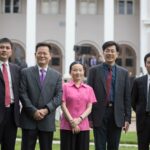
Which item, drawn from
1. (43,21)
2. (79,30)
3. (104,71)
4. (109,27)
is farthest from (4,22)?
(104,71)

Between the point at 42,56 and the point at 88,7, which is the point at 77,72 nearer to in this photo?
the point at 42,56

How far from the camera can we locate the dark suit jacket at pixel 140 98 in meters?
8.31

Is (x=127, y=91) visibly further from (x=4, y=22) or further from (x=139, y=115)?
(x=4, y=22)

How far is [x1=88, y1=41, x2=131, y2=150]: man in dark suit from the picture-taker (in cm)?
814

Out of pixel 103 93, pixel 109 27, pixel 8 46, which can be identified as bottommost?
pixel 103 93

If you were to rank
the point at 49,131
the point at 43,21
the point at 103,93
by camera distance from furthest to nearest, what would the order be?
the point at 43,21, the point at 103,93, the point at 49,131

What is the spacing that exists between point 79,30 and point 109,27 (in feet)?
13.1

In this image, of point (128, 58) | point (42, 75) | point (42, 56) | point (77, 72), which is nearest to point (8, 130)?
point (42, 75)

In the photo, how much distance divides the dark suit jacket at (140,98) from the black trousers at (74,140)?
1012 mm

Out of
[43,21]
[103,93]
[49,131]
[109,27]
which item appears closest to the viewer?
[49,131]

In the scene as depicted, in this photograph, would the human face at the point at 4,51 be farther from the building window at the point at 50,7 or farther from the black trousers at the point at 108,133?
the building window at the point at 50,7

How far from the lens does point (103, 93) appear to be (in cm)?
818

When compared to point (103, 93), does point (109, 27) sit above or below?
above

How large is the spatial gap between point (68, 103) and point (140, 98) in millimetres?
1320
